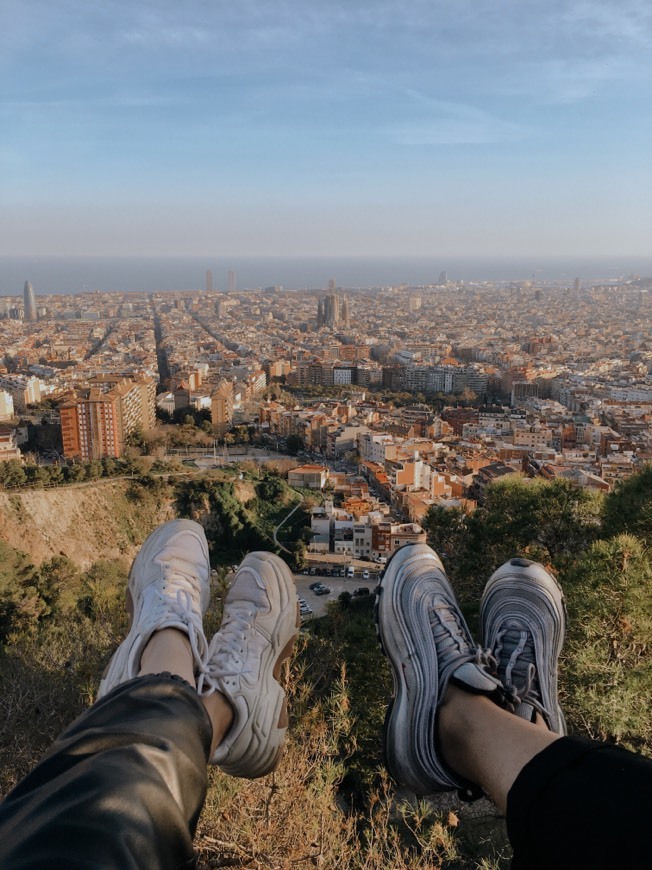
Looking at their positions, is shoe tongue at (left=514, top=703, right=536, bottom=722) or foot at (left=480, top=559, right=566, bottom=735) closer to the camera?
shoe tongue at (left=514, top=703, right=536, bottom=722)

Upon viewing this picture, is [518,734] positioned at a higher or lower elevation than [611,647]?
higher

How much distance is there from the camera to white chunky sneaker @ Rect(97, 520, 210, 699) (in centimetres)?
119

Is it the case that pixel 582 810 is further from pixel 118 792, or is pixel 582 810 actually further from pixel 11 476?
pixel 11 476

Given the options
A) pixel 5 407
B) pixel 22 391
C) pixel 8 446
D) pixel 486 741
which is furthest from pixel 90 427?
pixel 486 741

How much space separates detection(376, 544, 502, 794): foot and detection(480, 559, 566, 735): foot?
3.6 inches

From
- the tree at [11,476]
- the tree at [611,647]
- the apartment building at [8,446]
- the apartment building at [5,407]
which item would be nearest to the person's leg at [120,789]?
the tree at [611,647]

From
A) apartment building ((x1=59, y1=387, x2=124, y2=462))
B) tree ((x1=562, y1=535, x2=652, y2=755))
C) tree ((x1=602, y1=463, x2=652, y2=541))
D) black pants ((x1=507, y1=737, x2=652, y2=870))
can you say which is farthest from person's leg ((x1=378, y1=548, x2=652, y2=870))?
apartment building ((x1=59, y1=387, x2=124, y2=462))

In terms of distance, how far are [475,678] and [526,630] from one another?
11.9 inches

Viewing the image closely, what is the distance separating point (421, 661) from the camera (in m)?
1.34

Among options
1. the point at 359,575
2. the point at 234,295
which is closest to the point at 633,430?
the point at 359,575

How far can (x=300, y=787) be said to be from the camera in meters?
1.39

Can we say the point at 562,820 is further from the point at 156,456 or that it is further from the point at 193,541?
the point at 156,456

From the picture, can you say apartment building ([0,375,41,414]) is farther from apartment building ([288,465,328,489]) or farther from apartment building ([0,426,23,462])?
apartment building ([288,465,328,489])

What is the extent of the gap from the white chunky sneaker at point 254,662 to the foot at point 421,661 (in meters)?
0.20
